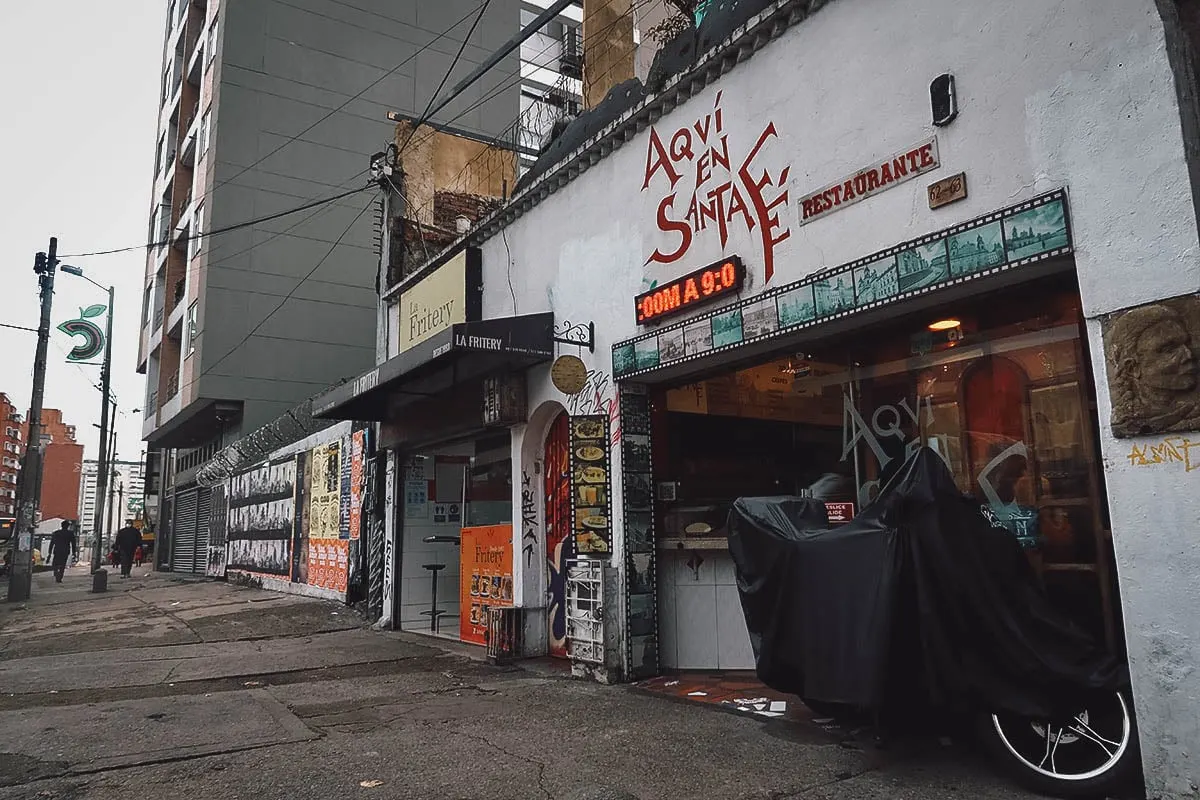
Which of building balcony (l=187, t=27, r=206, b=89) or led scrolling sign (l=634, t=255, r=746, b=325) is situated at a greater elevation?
building balcony (l=187, t=27, r=206, b=89)

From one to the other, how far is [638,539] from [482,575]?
10.3 feet

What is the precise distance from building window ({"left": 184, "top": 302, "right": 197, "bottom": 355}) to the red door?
21102mm

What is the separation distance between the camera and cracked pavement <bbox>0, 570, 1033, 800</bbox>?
433cm

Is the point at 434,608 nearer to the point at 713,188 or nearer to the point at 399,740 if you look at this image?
the point at 399,740

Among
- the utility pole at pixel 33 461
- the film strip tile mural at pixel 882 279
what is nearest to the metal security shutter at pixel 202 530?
the utility pole at pixel 33 461

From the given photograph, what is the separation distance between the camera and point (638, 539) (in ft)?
24.2

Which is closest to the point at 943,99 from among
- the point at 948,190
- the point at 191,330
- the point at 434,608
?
the point at 948,190

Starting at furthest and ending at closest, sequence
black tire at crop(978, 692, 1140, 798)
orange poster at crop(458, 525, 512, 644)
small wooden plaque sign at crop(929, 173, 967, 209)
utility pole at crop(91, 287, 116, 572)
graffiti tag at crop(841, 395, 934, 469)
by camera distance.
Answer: utility pole at crop(91, 287, 116, 572) → orange poster at crop(458, 525, 512, 644) → graffiti tag at crop(841, 395, 934, 469) → small wooden plaque sign at crop(929, 173, 967, 209) → black tire at crop(978, 692, 1140, 798)

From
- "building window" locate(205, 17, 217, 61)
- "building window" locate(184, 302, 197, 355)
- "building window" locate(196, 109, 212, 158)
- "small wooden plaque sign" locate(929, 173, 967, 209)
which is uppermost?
"building window" locate(205, 17, 217, 61)

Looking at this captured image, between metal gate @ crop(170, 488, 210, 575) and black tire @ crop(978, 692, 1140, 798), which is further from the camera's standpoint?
metal gate @ crop(170, 488, 210, 575)

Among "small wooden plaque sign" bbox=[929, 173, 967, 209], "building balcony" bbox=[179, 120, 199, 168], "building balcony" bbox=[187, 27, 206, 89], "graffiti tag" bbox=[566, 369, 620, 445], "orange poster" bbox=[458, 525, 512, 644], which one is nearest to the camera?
"small wooden plaque sign" bbox=[929, 173, 967, 209]

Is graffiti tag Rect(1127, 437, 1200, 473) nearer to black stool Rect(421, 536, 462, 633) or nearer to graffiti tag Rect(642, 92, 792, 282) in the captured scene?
graffiti tag Rect(642, 92, 792, 282)

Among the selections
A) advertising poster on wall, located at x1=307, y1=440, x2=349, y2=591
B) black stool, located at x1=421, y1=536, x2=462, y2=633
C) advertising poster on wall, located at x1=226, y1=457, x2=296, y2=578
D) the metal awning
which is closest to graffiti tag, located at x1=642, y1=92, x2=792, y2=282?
the metal awning

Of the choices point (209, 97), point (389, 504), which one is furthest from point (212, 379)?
point (389, 504)
